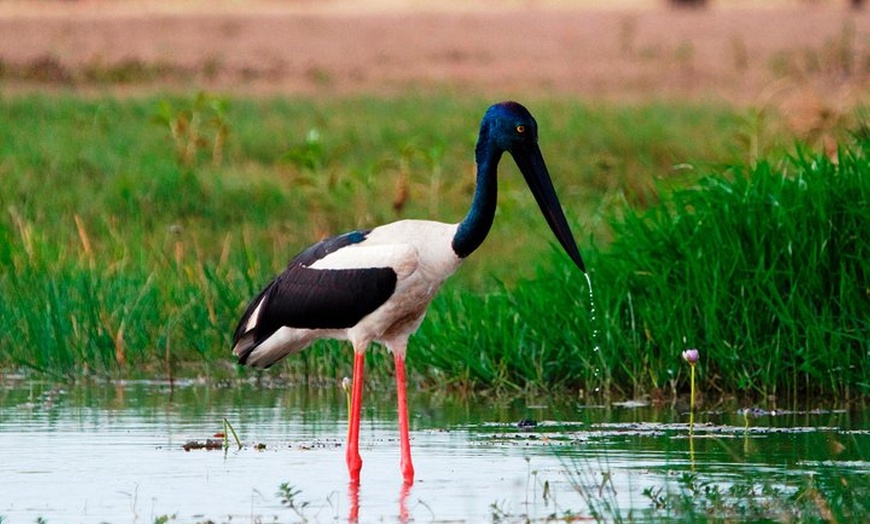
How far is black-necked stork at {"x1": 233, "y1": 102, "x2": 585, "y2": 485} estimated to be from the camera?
686cm

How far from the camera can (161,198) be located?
12.7 metres

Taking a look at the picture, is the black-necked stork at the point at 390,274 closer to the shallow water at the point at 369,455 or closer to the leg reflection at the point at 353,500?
the leg reflection at the point at 353,500

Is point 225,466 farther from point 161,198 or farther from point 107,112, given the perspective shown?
point 107,112

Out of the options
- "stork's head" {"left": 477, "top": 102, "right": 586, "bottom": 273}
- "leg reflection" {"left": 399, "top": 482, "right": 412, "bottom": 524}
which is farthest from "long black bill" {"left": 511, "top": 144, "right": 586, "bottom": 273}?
"leg reflection" {"left": 399, "top": 482, "right": 412, "bottom": 524}

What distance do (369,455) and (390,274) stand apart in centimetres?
75

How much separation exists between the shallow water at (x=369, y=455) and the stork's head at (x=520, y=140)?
2.52 feet

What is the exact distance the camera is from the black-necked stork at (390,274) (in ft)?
22.5

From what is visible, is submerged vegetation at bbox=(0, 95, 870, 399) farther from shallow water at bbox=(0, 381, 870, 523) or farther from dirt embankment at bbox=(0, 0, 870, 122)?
dirt embankment at bbox=(0, 0, 870, 122)

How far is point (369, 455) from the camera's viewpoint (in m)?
7.23

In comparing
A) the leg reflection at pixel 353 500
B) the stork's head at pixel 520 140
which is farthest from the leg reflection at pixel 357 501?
the stork's head at pixel 520 140

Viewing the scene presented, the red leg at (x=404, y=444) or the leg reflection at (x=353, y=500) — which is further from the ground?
the red leg at (x=404, y=444)

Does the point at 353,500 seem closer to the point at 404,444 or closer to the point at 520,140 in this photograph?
the point at 404,444

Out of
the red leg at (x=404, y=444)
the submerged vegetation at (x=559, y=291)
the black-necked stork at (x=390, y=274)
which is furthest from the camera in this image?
the submerged vegetation at (x=559, y=291)

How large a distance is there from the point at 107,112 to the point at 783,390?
9352mm
